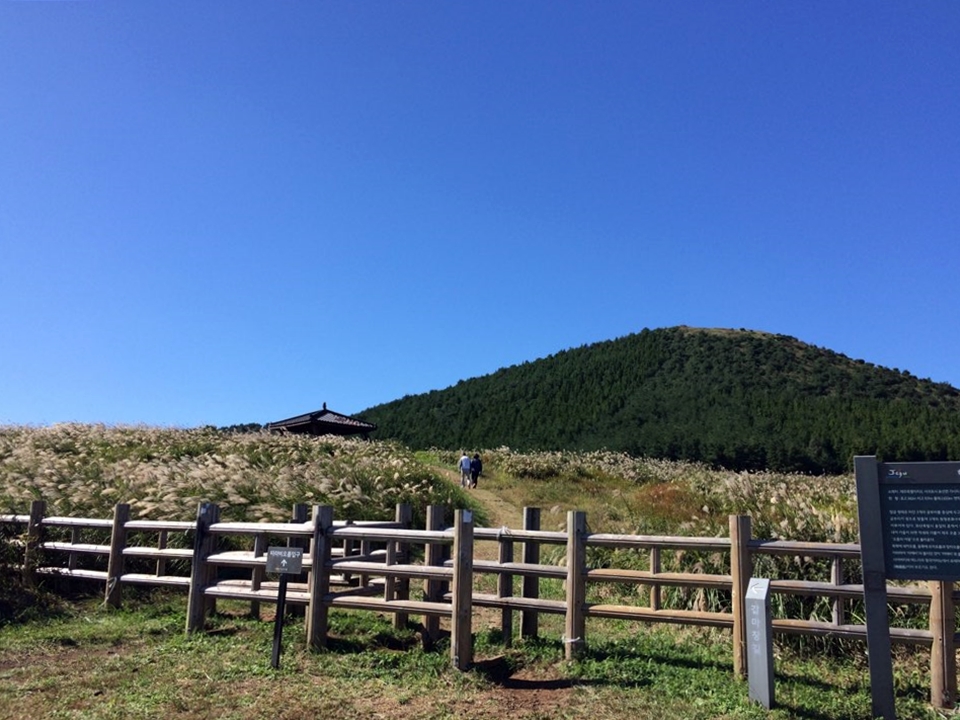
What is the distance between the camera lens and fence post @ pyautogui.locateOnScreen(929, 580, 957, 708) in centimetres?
584

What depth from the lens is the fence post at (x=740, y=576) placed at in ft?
21.2

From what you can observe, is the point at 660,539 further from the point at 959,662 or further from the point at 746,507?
the point at 746,507

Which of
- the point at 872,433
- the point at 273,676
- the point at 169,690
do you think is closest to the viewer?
the point at 169,690

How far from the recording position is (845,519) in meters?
8.95

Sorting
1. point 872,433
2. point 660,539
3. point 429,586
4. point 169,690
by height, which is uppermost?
point 872,433

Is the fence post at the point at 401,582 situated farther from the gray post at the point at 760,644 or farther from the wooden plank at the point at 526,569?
the gray post at the point at 760,644

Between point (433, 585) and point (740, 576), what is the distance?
11.1ft

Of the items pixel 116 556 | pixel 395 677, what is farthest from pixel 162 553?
pixel 395 677

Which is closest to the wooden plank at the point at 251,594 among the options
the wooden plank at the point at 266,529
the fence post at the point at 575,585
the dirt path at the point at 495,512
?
the wooden plank at the point at 266,529

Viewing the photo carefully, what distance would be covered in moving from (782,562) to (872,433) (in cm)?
5865

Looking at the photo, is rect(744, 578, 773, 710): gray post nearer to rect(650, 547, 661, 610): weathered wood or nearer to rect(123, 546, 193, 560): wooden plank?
rect(650, 547, 661, 610): weathered wood

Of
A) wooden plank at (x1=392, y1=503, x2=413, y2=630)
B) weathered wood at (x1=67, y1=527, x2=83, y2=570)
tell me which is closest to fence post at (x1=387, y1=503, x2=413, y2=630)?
wooden plank at (x1=392, y1=503, x2=413, y2=630)

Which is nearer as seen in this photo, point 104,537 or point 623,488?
point 104,537

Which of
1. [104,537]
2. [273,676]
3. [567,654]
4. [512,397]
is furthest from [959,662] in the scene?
[512,397]
